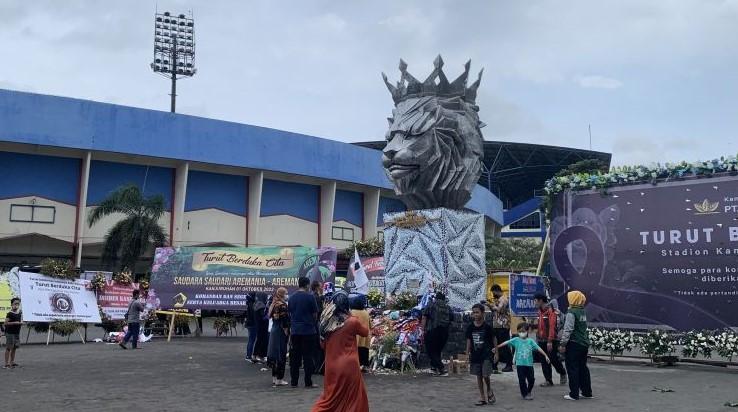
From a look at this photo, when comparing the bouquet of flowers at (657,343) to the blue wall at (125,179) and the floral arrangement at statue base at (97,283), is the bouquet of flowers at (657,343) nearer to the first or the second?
the floral arrangement at statue base at (97,283)

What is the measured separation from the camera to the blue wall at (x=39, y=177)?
33188 millimetres

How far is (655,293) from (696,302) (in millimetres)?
758

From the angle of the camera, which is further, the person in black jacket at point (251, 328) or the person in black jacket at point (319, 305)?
the person in black jacket at point (251, 328)

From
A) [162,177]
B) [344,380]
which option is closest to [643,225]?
[344,380]

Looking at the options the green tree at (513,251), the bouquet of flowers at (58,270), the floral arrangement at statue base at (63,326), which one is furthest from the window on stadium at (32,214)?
the green tree at (513,251)

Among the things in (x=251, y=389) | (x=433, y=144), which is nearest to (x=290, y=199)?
(x=433, y=144)

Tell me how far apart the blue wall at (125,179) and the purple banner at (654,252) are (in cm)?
2696

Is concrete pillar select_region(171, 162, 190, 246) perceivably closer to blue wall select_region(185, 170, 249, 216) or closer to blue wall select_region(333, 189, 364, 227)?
blue wall select_region(185, 170, 249, 216)

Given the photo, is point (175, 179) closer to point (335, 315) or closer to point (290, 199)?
point (290, 199)

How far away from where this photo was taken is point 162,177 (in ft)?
123

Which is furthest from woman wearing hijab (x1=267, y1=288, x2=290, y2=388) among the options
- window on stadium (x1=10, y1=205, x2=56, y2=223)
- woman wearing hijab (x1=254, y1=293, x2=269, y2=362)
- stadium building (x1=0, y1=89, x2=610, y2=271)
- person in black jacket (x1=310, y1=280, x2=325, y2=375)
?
window on stadium (x1=10, y1=205, x2=56, y2=223)

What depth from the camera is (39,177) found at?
112ft

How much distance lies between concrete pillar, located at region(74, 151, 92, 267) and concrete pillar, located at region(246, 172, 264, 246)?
31.1 ft

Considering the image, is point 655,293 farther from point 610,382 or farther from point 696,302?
point 610,382
